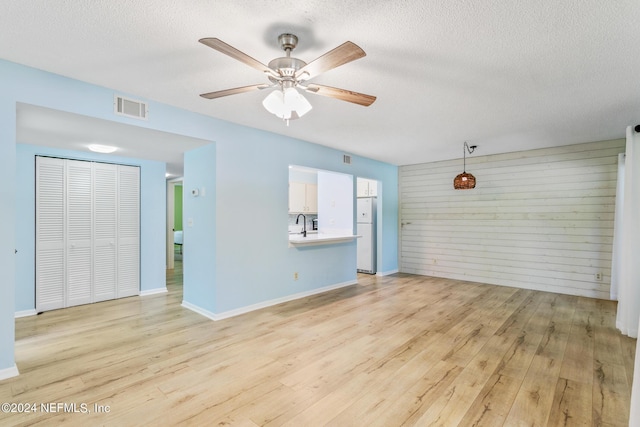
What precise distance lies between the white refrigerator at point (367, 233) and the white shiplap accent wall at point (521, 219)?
0.88 metres

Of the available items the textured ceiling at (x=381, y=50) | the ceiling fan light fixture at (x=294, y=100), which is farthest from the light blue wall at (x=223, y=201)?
the ceiling fan light fixture at (x=294, y=100)

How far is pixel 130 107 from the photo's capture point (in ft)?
9.90

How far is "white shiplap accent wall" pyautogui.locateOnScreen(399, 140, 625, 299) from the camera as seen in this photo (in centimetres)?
489

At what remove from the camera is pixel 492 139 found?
4.73 m

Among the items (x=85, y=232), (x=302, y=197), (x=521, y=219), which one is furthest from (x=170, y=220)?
(x=521, y=219)

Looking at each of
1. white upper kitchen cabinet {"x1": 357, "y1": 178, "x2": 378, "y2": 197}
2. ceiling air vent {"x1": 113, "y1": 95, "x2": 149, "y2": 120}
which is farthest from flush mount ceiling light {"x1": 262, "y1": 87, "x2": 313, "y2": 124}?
white upper kitchen cabinet {"x1": 357, "y1": 178, "x2": 378, "y2": 197}

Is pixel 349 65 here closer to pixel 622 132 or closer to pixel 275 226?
pixel 275 226

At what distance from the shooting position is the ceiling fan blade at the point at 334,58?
5.38ft

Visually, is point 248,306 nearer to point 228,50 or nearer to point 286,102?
point 286,102

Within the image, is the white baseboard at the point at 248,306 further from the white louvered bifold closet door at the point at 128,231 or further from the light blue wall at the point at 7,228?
the light blue wall at the point at 7,228

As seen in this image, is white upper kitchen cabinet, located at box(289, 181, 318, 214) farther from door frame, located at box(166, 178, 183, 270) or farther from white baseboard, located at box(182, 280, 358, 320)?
door frame, located at box(166, 178, 183, 270)

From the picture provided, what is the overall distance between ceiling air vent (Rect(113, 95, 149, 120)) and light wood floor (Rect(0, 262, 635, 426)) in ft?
7.65

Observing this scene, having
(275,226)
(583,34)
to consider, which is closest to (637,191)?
(583,34)

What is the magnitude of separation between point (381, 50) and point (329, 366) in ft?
8.58
